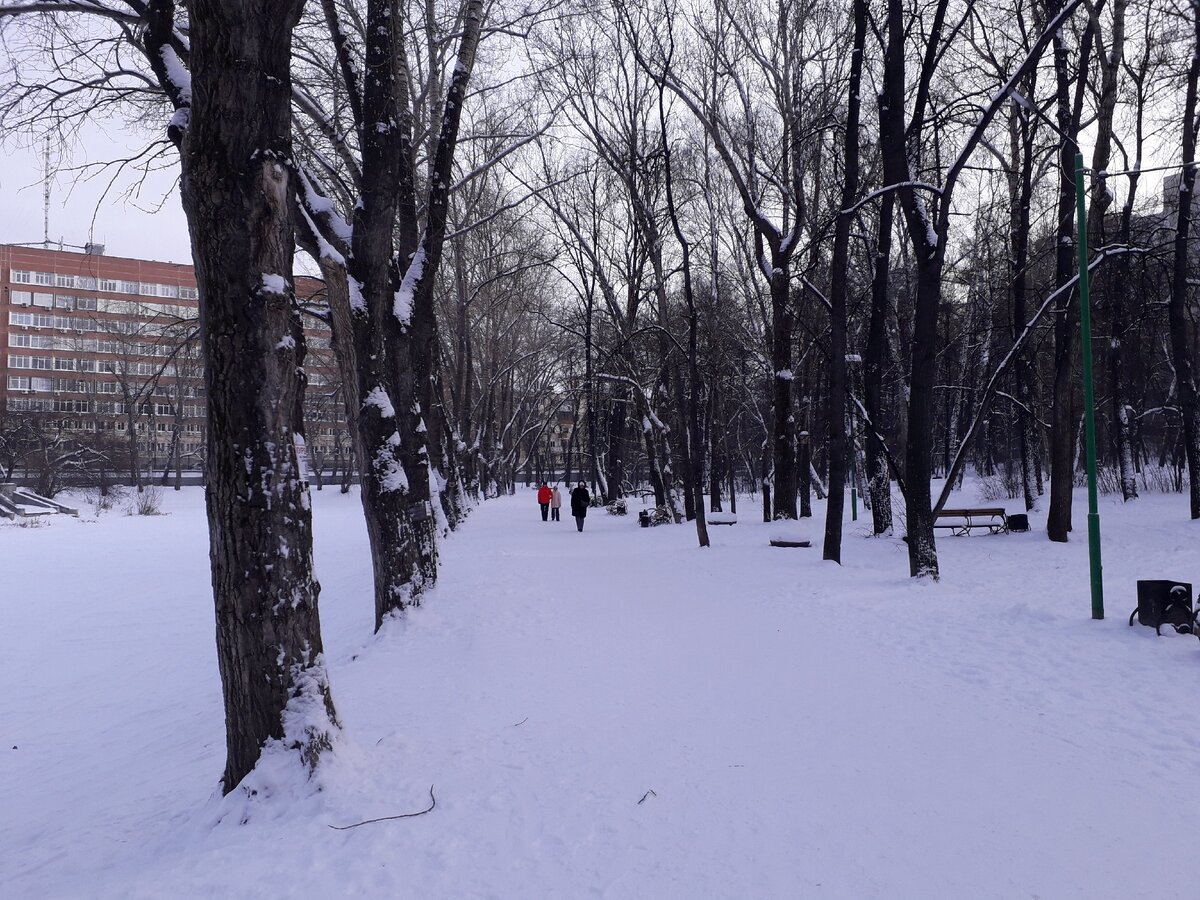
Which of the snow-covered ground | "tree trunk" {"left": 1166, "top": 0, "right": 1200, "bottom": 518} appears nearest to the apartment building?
"tree trunk" {"left": 1166, "top": 0, "right": 1200, "bottom": 518}

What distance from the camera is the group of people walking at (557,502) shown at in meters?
25.5

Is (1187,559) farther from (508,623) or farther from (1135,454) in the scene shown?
(1135,454)

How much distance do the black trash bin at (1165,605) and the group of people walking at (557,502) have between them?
18.4m

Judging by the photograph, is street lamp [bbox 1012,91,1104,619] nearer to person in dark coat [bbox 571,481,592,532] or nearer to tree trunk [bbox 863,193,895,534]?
tree trunk [bbox 863,193,895,534]

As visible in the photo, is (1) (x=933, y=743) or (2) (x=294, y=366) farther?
(1) (x=933, y=743)

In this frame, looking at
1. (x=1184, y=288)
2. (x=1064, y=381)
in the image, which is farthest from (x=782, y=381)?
(x=1184, y=288)

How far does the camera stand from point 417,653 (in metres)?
8.37

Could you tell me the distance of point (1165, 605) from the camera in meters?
7.50

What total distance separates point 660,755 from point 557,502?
1030 inches

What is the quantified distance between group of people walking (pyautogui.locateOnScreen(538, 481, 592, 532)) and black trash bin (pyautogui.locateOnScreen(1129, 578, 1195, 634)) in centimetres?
1840

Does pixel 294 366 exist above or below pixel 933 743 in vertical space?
above

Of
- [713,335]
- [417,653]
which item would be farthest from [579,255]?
[417,653]

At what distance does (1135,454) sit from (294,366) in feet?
122

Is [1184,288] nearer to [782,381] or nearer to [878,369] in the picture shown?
[878,369]
